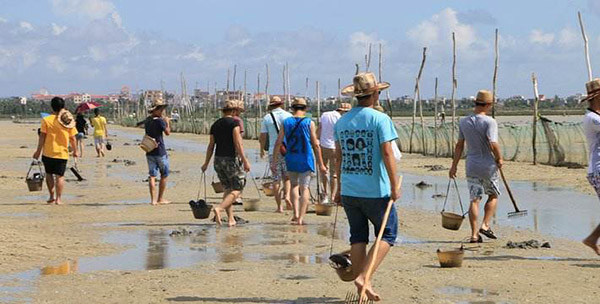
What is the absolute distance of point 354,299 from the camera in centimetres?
728

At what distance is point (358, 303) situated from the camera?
277 inches

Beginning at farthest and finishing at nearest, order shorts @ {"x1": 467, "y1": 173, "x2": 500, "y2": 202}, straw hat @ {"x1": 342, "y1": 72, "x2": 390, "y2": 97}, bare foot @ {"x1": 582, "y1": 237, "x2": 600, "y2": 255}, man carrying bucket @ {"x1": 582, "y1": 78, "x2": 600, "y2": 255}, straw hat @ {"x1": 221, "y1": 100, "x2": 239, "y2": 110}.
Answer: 1. straw hat @ {"x1": 221, "y1": 100, "x2": 239, "y2": 110}
2. shorts @ {"x1": 467, "y1": 173, "x2": 500, "y2": 202}
3. bare foot @ {"x1": 582, "y1": 237, "x2": 600, "y2": 255}
4. man carrying bucket @ {"x1": 582, "y1": 78, "x2": 600, "y2": 255}
5. straw hat @ {"x1": 342, "y1": 72, "x2": 390, "y2": 97}

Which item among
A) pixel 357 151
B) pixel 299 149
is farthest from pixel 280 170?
pixel 357 151

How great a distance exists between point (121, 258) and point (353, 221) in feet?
11.0

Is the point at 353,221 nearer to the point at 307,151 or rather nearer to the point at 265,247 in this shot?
the point at 265,247

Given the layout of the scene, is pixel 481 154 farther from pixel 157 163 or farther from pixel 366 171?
pixel 157 163

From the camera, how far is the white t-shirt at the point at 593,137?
8.95m

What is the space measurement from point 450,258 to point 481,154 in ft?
7.07

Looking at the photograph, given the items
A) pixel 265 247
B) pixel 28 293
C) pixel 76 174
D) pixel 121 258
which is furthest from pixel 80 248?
pixel 76 174

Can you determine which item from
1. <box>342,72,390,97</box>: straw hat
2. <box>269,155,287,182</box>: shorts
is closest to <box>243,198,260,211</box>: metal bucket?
<box>269,155,287,182</box>: shorts

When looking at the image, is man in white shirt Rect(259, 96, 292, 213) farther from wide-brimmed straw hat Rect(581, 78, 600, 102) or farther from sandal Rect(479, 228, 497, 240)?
wide-brimmed straw hat Rect(581, 78, 600, 102)

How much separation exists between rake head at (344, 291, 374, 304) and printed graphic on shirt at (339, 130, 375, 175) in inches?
35.2

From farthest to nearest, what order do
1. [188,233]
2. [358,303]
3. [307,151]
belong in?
[307,151]
[188,233]
[358,303]

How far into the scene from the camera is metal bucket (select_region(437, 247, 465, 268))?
8.87 m
